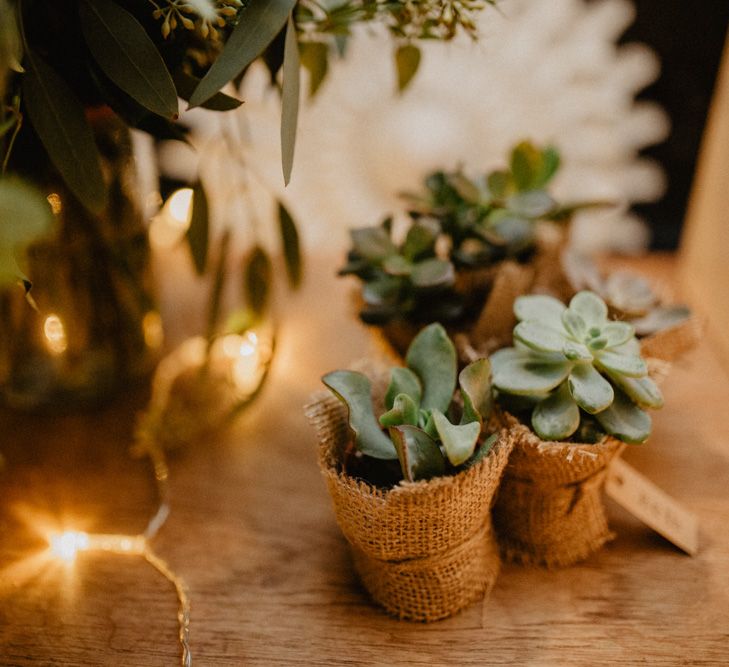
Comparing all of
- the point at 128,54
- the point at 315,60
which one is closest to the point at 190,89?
the point at 128,54

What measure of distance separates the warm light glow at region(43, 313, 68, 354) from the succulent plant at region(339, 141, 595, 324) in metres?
0.30

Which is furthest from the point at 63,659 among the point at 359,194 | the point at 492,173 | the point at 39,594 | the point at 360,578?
the point at 359,194

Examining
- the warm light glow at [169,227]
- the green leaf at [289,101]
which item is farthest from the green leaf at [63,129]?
the warm light glow at [169,227]

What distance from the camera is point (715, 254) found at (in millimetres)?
823

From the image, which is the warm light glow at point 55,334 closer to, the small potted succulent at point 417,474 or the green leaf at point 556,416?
the small potted succulent at point 417,474

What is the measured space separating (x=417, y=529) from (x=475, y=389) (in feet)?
0.33

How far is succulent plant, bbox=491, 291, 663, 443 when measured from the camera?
0.44m

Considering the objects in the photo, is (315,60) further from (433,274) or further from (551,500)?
(551,500)

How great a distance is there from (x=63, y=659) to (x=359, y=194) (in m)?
0.76

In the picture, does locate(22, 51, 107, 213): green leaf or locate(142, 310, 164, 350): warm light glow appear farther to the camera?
locate(142, 310, 164, 350): warm light glow

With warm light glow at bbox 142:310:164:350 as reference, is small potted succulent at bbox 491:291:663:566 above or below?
above

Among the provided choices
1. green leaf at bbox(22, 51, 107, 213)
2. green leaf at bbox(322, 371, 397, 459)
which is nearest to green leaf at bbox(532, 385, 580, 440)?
green leaf at bbox(322, 371, 397, 459)

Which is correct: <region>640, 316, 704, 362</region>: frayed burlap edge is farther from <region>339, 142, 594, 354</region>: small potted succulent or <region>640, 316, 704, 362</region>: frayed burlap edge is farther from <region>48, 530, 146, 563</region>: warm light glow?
<region>48, 530, 146, 563</region>: warm light glow

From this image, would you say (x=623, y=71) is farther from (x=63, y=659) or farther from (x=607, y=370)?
(x=63, y=659)
